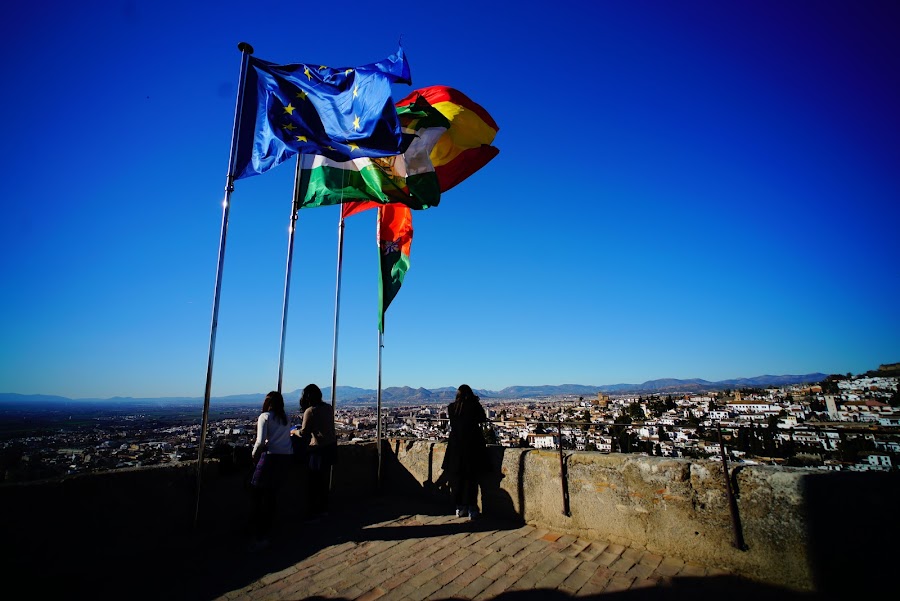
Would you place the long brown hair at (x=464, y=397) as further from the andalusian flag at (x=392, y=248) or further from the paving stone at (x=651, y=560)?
the paving stone at (x=651, y=560)

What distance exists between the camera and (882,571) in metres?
2.79

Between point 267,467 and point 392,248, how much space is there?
4.29m

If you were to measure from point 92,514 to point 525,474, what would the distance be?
466 centimetres

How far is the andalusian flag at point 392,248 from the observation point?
7145 mm

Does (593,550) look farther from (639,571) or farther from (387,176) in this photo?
(387,176)

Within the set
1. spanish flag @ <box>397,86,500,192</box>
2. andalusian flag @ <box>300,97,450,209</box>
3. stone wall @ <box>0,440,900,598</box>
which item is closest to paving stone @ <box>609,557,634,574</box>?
stone wall @ <box>0,440,900,598</box>

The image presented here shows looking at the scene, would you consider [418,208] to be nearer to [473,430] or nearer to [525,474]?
[473,430]

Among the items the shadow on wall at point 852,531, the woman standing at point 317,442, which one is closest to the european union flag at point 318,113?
the woman standing at point 317,442

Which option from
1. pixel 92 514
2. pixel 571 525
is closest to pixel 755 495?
pixel 571 525

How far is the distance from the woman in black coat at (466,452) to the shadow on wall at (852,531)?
3.27m

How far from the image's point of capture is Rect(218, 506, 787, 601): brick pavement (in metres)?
3.27

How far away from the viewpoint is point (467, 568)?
369 centimetres

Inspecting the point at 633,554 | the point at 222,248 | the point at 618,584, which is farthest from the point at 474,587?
the point at 222,248

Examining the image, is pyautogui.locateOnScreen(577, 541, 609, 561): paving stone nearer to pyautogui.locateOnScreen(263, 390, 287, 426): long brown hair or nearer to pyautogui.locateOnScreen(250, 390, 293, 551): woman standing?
pyautogui.locateOnScreen(250, 390, 293, 551): woman standing
